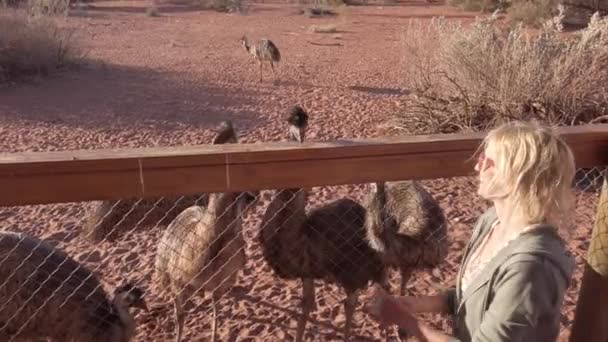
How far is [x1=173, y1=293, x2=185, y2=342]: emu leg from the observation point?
12.9 ft

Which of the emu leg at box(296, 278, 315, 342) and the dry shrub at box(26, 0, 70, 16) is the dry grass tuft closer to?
the dry shrub at box(26, 0, 70, 16)

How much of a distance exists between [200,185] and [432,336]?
823 mm

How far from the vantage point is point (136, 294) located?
11.4ft

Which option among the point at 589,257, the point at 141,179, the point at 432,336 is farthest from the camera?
the point at 589,257

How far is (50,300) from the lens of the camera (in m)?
3.22

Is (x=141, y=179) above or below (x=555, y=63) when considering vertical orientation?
above

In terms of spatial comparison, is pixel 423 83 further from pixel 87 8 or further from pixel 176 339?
pixel 87 8

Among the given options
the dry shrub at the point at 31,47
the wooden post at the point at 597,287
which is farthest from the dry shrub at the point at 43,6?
the wooden post at the point at 597,287

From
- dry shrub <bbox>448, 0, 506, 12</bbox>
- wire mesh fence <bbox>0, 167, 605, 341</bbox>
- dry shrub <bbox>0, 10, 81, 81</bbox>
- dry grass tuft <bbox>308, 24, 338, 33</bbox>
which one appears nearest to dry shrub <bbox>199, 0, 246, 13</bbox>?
dry grass tuft <bbox>308, 24, 338, 33</bbox>

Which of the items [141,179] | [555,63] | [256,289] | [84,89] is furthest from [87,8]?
[141,179]

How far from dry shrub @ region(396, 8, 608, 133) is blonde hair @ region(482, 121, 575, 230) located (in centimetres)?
617

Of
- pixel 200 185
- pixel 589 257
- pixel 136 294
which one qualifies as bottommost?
pixel 136 294

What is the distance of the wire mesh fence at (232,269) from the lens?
3.27 m

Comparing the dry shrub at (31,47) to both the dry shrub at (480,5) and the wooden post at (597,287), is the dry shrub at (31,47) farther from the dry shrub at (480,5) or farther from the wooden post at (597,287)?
the dry shrub at (480,5)
